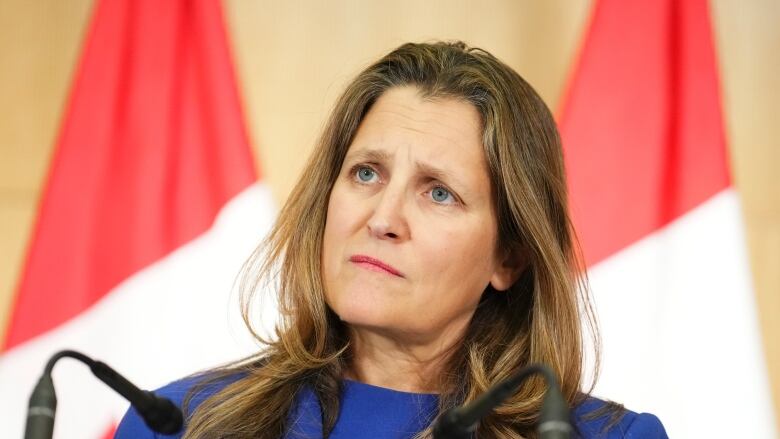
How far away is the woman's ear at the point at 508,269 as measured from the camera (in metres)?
1.91

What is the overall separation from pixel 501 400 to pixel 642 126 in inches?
60.7

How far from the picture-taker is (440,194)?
1773 millimetres

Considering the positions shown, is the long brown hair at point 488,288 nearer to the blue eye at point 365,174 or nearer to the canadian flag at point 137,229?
the blue eye at point 365,174

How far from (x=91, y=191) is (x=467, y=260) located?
116 centimetres

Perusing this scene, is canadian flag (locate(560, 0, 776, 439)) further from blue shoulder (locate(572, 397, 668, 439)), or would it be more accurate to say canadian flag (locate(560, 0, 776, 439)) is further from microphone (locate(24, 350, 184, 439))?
microphone (locate(24, 350, 184, 439))

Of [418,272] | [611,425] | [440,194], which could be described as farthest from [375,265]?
[611,425]

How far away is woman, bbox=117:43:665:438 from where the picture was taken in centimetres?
171

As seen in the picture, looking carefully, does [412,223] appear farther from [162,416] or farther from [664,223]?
[664,223]

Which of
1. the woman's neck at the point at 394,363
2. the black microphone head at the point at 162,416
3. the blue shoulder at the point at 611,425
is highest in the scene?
the black microphone head at the point at 162,416

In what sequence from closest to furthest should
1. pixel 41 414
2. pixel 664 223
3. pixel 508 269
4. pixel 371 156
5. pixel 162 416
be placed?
pixel 41 414 < pixel 162 416 < pixel 371 156 < pixel 508 269 < pixel 664 223

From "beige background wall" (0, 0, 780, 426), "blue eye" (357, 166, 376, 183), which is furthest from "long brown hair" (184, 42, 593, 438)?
"beige background wall" (0, 0, 780, 426)

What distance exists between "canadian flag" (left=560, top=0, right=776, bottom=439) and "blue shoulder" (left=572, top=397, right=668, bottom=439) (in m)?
0.64

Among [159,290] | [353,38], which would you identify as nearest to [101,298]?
[159,290]

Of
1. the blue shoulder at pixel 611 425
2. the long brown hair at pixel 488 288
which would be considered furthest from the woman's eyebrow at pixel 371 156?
the blue shoulder at pixel 611 425
